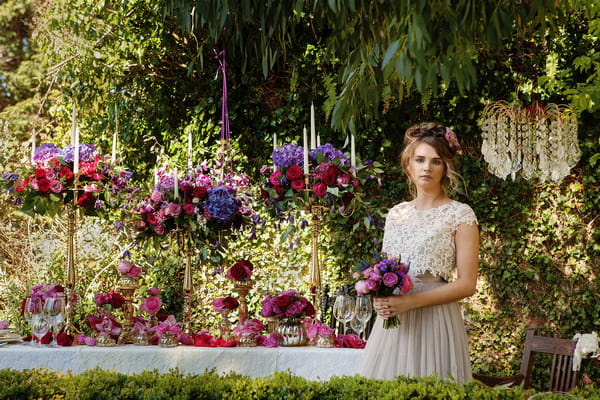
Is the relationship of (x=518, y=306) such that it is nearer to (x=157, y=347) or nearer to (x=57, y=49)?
(x=157, y=347)

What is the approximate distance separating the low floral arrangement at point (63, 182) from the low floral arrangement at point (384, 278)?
4.69 feet

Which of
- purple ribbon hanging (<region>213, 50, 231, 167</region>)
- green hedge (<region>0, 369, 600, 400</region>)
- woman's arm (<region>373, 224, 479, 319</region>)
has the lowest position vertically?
green hedge (<region>0, 369, 600, 400</region>)

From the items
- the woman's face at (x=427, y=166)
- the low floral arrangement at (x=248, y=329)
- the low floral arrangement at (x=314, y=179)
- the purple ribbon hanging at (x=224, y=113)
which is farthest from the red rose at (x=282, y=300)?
the purple ribbon hanging at (x=224, y=113)

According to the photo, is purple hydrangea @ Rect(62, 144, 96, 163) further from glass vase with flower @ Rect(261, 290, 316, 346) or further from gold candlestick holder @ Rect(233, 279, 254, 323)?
glass vase with flower @ Rect(261, 290, 316, 346)

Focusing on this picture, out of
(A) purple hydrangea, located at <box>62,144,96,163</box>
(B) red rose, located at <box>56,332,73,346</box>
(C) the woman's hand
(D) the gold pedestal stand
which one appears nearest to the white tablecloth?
(B) red rose, located at <box>56,332,73,346</box>

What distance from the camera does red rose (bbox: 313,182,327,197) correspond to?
2.88 m

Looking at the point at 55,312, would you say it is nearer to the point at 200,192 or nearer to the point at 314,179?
the point at 200,192

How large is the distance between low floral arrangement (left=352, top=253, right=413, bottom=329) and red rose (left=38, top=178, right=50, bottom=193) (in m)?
1.61

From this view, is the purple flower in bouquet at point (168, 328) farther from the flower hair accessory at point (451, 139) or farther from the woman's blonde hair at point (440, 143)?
the flower hair accessory at point (451, 139)

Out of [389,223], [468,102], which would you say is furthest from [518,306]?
[389,223]

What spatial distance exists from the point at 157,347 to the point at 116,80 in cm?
366

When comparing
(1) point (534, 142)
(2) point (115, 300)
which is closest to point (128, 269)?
(2) point (115, 300)

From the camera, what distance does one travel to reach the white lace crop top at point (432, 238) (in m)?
2.37

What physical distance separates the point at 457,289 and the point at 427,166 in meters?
0.50
